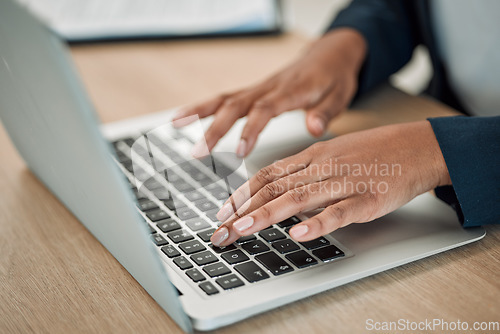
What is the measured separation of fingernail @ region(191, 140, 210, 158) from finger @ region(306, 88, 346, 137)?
146mm

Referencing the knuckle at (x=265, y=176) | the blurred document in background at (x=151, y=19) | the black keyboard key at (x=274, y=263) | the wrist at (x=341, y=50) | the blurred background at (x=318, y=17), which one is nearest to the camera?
the black keyboard key at (x=274, y=263)

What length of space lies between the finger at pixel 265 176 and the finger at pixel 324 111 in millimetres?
135

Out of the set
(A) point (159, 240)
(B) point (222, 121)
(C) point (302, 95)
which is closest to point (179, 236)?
(A) point (159, 240)

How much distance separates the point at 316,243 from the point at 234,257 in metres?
0.08

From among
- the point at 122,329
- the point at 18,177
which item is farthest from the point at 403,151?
the point at 18,177

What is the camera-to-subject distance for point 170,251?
52 cm

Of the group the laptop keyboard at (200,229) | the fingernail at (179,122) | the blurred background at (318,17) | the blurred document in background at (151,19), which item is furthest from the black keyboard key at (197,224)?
the blurred background at (318,17)

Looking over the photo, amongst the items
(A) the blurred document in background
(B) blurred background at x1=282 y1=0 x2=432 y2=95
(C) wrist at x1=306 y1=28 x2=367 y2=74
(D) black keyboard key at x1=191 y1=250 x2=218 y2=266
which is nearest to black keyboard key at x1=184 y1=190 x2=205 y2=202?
(D) black keyboard key at x1=191 y1=250 x2=218 y2=266

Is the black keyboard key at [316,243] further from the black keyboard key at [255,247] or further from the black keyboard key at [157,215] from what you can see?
the black keyboard key at [157,215]

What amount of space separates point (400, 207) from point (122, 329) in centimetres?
31

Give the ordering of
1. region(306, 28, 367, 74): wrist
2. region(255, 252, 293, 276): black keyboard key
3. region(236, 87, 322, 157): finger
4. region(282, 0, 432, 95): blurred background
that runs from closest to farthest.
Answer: region(255, 252, 293, 276): black keyboard key, region(236, 87, 322, 157): finger, region(306, 28, 367, 74): wrist, region(282, 0, 432, 95): blurred background

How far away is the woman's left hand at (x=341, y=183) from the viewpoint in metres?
0.52

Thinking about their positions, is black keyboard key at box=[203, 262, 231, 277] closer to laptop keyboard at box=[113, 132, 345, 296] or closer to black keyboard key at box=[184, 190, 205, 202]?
laptop keyboard at box=[113, 132, 345, 296]

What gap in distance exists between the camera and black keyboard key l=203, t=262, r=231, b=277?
1.59ft
